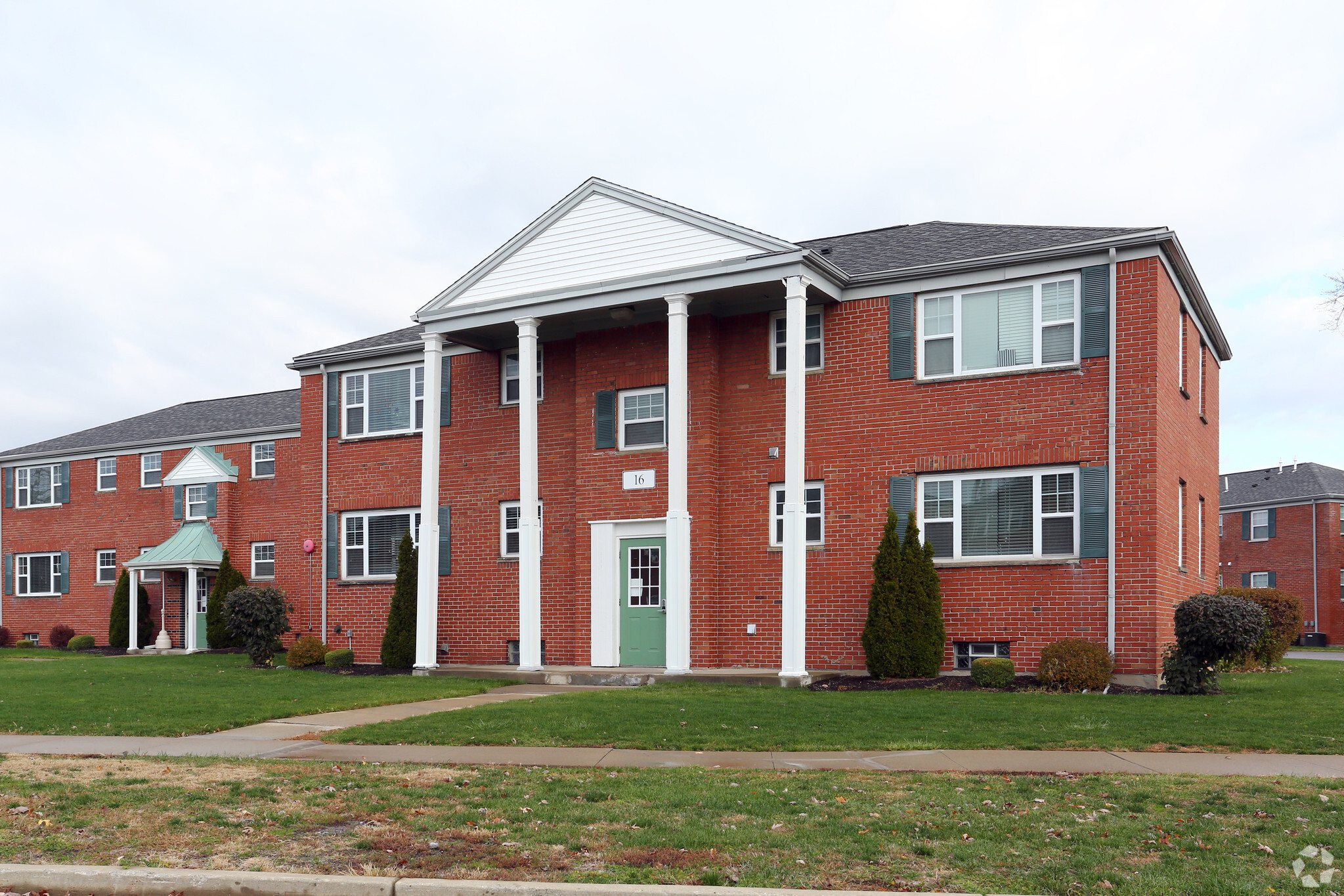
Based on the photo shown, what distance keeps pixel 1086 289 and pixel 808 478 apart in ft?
17.4

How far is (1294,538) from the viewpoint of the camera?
4675 cm

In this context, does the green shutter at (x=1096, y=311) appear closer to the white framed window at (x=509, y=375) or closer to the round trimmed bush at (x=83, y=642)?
the white framed window at (x=509, y=375)

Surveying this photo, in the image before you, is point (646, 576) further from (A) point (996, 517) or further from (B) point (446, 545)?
(A) point (996, 517)

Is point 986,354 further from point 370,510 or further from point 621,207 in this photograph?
point 370,510

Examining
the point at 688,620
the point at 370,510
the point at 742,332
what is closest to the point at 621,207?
the point at 742,332

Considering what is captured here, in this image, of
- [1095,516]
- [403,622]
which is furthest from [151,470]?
[1095,516]

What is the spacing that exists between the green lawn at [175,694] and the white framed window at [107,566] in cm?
1021

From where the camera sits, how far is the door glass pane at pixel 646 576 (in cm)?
1975

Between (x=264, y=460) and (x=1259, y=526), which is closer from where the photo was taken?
(x=264, y=460)

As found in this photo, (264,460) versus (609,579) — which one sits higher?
(264,460)

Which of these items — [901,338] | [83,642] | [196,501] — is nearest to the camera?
[901,338]

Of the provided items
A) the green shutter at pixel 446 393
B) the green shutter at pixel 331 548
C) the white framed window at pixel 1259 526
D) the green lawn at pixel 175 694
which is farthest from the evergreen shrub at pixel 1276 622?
the white framed window at pixel 1259 526

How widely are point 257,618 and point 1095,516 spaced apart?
1604 cm

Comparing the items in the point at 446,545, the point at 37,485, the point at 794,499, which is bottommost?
the point at 446,545
